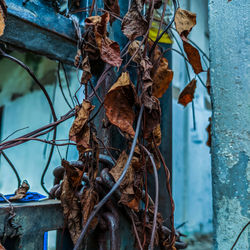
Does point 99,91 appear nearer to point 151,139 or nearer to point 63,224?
point 151,139

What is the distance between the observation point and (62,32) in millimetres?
1035

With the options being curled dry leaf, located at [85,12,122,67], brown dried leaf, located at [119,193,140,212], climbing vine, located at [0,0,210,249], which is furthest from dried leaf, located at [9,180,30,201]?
curled dry leaf, located at [85,12,122,67]

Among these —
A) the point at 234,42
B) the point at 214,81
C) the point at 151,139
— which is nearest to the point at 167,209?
the point at 151,139

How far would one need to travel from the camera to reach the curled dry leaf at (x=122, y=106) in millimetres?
716

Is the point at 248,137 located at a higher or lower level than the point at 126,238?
higher

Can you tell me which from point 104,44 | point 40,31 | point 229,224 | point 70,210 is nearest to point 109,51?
point 104,44

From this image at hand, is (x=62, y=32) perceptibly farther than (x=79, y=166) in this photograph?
Yes

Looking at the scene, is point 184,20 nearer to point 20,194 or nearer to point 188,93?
point 188,93

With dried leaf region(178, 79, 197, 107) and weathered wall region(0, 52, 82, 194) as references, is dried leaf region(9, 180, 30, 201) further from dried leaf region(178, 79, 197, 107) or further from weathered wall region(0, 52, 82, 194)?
weathered wall region(0, 52, 82, 194)

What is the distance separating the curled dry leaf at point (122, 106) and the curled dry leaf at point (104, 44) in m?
0.11

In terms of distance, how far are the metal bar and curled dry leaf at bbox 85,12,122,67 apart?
260 millimetres

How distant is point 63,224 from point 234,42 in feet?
2.60

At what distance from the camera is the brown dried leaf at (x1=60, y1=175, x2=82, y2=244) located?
2.55 ft

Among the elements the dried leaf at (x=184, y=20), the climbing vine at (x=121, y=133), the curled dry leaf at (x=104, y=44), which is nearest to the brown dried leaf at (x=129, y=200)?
the climbing vine at (x=121, y=133)
